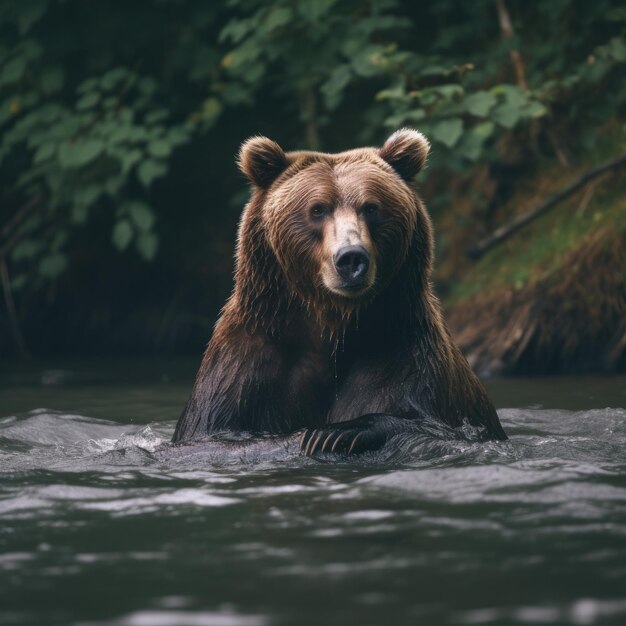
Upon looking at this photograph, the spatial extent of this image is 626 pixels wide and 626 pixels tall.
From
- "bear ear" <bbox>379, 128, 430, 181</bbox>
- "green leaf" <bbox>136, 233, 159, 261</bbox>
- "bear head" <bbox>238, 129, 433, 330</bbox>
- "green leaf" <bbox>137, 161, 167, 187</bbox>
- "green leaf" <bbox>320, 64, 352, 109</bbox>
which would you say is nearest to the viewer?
"bear head" <bbox>238, 129, 433, 330</bbox>

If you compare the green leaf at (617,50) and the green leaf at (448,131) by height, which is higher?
the green leaf at (617,50)

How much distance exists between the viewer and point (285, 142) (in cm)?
1120

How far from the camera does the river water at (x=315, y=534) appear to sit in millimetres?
2908

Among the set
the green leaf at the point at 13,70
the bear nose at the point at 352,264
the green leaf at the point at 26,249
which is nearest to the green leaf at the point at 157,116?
the green leaf at the point at 13,70

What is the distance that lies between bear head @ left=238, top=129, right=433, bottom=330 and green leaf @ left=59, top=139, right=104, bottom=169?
4013 mm

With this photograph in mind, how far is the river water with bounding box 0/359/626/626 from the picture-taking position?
2908mm

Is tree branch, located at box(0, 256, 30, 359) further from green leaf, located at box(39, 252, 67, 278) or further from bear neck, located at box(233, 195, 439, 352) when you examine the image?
bear neck, located at box(233, 195, 439, 352)

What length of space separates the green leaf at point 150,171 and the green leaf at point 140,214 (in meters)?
0.46

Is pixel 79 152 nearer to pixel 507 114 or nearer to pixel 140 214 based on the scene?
pixel 140 214

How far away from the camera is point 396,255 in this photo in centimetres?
529

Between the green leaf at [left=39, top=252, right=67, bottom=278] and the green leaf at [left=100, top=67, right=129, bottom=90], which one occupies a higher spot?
the green leaf at [left=100, top=67, right=129, bottom=90]

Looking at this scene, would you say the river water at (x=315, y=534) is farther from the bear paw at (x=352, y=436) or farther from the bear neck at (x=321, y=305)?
the bear neck at (x=321, y=305)

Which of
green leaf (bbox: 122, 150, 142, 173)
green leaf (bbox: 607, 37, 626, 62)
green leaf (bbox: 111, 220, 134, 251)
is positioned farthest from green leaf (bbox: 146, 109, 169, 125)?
green leaf (bbox: 607, 37, 626, 62)

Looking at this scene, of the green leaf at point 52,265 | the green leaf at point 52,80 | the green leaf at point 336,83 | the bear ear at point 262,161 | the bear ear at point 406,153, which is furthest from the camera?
the green leaf at point 52,80
